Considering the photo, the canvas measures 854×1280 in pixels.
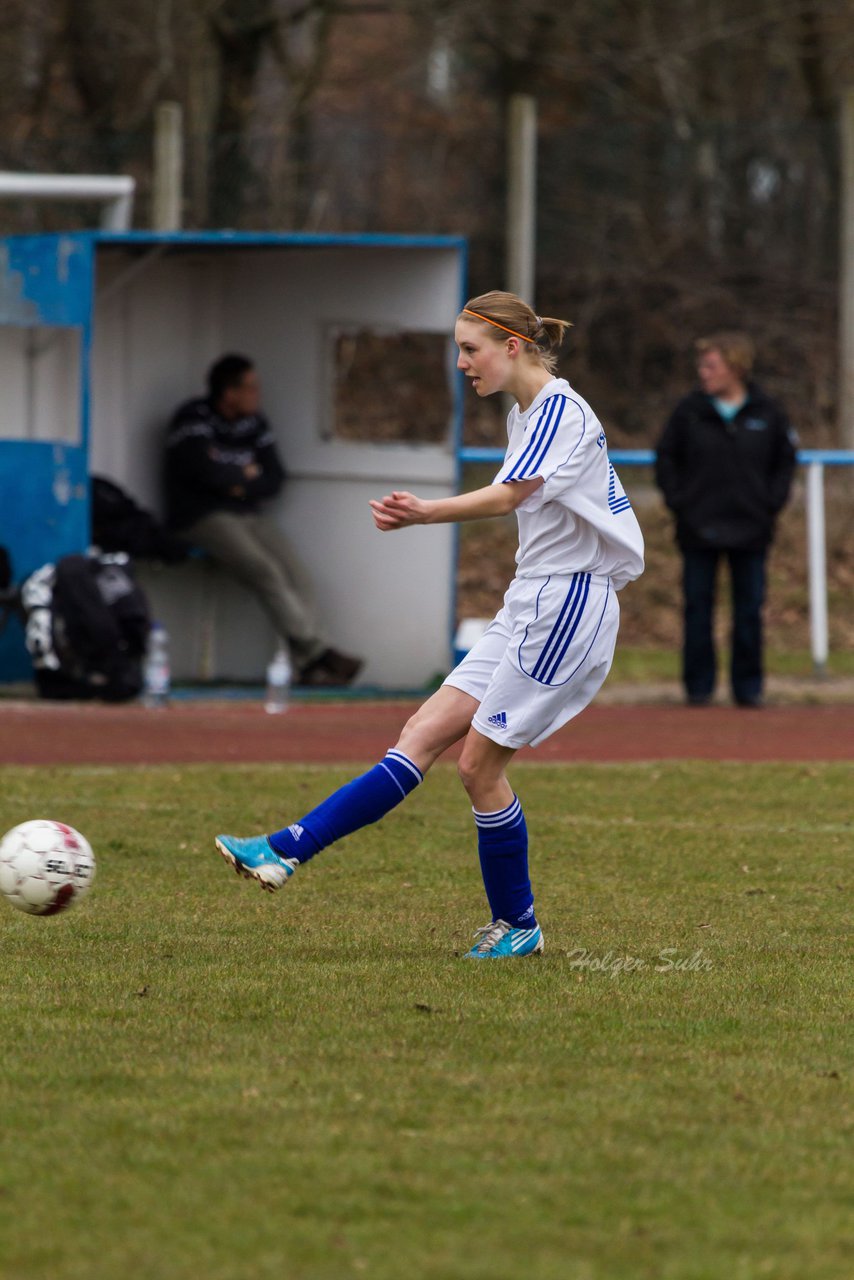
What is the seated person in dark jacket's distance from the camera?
13.3 m

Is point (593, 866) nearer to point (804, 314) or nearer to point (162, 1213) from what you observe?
point (162, 1213)

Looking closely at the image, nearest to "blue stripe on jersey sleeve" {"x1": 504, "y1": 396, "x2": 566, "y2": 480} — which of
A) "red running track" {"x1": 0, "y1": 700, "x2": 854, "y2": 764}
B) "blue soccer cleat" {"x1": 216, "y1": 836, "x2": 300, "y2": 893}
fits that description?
"blue soccer cleat" {"x1": 216, "y1": 836, "x2": 300, "y2": 893}

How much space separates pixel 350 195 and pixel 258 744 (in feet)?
27.3

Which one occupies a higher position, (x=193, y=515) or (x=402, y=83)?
(x=402, y=83)

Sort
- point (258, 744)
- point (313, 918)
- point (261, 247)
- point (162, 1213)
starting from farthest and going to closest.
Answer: point (261, 247) → point (258, 744) → point (313, 918) → point (162, 1213)

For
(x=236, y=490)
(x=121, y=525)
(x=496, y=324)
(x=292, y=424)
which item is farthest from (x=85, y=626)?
(x=496, y=324)

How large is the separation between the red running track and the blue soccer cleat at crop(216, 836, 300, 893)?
15.2ft

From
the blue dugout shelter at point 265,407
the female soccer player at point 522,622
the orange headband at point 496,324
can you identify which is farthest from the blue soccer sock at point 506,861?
the blue dugout shelter at point 265,407

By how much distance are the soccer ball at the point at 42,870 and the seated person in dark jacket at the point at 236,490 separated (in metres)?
7.60

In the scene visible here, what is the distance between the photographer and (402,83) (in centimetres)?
2600

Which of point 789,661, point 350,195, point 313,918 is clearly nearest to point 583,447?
point 313,918

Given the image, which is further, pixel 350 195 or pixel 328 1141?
pixel 350 195

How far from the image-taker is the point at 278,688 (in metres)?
12.8

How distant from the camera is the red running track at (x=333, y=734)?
10598 millimetres
